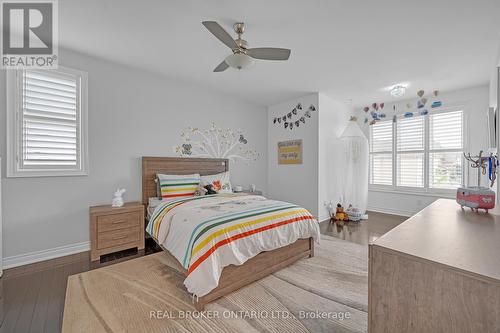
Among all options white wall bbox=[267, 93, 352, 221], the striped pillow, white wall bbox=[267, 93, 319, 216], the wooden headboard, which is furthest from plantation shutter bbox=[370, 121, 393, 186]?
the striped pillow

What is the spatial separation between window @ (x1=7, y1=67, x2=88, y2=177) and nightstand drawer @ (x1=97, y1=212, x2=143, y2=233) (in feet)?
2.50

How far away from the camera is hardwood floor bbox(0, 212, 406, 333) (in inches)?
62.4

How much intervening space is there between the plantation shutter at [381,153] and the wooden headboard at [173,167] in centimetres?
377

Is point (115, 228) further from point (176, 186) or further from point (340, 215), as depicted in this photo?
point (340, 215)

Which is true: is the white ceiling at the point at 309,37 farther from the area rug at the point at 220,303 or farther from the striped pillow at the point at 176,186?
the area rug at the point at 220,303

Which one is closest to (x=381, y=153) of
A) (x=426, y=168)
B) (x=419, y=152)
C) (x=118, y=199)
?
(x=419, y=152)

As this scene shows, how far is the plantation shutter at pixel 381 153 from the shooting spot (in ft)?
16.6

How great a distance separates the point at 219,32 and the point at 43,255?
3.33 m

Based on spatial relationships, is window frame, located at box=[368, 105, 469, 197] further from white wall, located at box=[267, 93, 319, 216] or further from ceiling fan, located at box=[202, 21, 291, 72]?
ceiling fan, located at box=[202, 21, 291, 72]

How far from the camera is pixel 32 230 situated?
253 centimetres

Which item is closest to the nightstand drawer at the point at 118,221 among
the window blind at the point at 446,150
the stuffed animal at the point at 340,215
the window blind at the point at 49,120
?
the window blind at the point at 49,120

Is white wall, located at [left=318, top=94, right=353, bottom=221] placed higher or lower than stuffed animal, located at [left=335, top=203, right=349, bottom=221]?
higher

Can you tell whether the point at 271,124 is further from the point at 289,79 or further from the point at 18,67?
the point at 18,67

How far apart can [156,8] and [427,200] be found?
5794 mm
